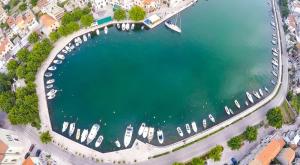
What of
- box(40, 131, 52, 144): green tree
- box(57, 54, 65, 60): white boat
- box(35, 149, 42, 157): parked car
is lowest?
box(35, 149, 42, 157): parked car

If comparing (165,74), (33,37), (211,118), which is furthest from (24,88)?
(211,118)

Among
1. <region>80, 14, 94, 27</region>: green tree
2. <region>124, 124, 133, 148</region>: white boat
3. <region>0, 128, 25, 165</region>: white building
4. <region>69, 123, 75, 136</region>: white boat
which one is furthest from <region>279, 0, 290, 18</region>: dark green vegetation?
<region>0, 128, 25, 165</region>: white building

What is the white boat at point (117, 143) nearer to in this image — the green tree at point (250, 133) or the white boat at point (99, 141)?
the white boat at point (99, 141)

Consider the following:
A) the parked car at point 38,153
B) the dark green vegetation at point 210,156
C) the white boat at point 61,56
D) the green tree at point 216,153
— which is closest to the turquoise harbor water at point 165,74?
the white boat at point 61,56

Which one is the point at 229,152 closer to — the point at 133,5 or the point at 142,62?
the point at 142,62

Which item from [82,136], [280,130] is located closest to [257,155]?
[280,130]

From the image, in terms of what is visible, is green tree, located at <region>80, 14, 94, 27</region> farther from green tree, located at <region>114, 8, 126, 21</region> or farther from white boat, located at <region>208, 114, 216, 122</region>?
white boat, located at <region>208, 114, 216, 122</region>

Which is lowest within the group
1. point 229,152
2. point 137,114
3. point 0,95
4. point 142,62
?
point 229,152
